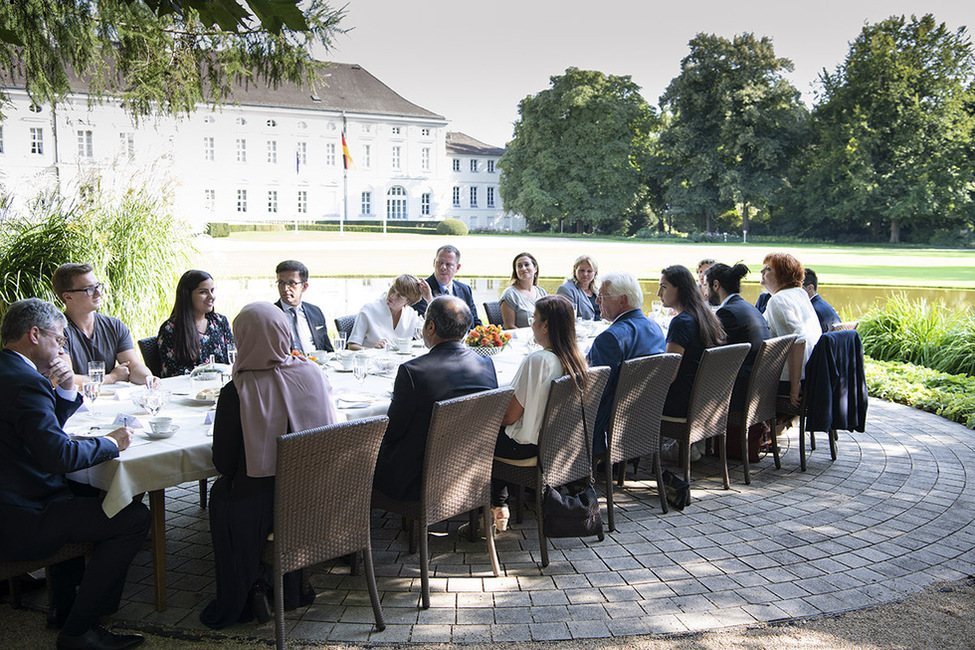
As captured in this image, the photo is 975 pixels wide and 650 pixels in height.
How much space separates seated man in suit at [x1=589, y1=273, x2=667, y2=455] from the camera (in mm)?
4324

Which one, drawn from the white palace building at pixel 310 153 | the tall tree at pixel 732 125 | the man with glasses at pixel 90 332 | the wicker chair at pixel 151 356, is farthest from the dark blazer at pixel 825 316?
the white palace building at pixel 310 153

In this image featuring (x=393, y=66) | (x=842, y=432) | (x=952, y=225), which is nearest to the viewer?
(x=842, y=432)

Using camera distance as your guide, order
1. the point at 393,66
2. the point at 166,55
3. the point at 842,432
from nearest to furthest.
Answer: the point at 842,432, the point at 166,55, the point at 393,66

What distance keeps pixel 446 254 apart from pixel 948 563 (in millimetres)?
4471

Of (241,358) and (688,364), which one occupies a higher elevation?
(241,358)

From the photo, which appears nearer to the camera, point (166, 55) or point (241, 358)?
point (241, 358)

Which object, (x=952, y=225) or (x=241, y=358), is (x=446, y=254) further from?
(x=952, y=225)

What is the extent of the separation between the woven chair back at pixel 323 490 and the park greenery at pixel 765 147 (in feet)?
154

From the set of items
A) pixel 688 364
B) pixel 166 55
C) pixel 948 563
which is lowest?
pixel 948 563

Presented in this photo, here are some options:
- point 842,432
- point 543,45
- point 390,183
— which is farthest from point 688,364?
point 390,183

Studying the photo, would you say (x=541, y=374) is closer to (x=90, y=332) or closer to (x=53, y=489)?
(x=53, y=489)

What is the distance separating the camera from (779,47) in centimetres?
5003

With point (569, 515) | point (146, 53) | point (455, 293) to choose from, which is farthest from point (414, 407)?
point (146, 53)

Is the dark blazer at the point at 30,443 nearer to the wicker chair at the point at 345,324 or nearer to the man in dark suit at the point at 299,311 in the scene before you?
the man in dark suit at the point at 299,311
